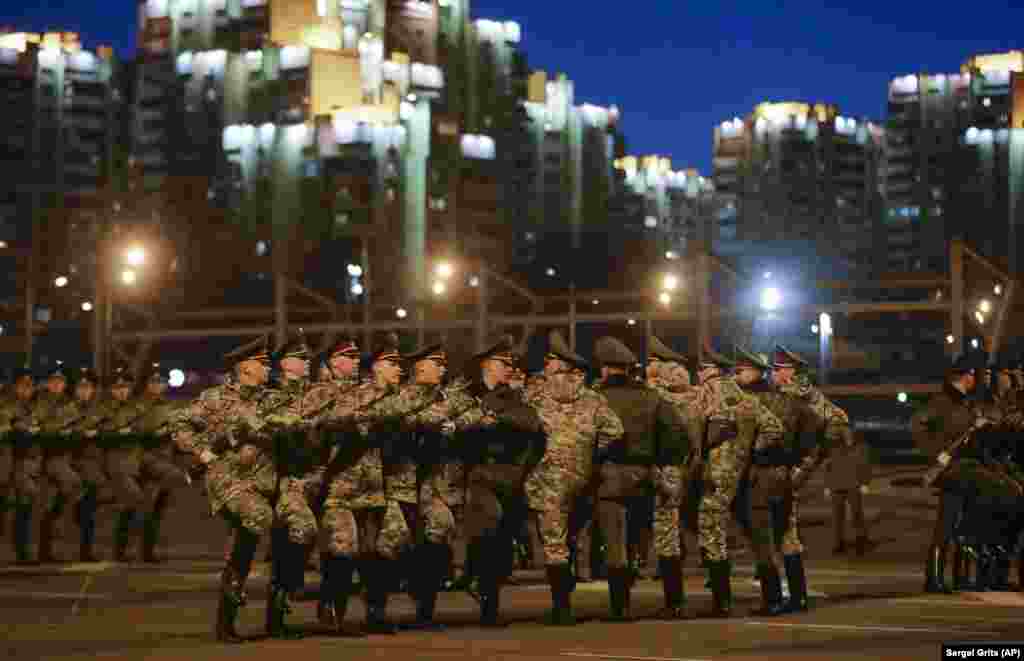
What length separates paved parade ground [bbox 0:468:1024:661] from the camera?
395 inches

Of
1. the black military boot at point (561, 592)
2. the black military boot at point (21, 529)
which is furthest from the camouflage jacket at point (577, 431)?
the black military boot at point (21, 529)

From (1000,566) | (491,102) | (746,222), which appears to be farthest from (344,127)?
(1000,566)

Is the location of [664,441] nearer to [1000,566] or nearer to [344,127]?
[1000,566]

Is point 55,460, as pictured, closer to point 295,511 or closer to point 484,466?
point 484,466

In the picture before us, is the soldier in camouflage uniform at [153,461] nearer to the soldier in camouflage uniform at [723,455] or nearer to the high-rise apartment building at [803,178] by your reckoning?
the soldier in camouflage uniform at [723,455]

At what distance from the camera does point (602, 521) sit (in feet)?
38.7

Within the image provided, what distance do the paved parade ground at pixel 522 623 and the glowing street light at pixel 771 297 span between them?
23.4 feet

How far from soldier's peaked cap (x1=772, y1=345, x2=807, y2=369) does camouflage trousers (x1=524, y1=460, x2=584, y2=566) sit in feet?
7.64

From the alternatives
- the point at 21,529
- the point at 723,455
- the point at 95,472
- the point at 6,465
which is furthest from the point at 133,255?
the point at 723,455

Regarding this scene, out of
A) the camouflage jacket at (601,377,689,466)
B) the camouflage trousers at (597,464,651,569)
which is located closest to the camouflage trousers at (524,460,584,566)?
the camouflage trousers at (597,464,651,569)

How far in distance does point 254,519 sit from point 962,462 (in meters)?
6.65

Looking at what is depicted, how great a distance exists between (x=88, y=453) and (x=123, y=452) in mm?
485

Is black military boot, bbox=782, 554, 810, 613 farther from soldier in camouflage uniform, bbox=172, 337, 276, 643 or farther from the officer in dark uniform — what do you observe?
soldier in camouflage uniform, bbox=172, 337, 276, 643

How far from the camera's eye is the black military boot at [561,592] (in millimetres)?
11500
